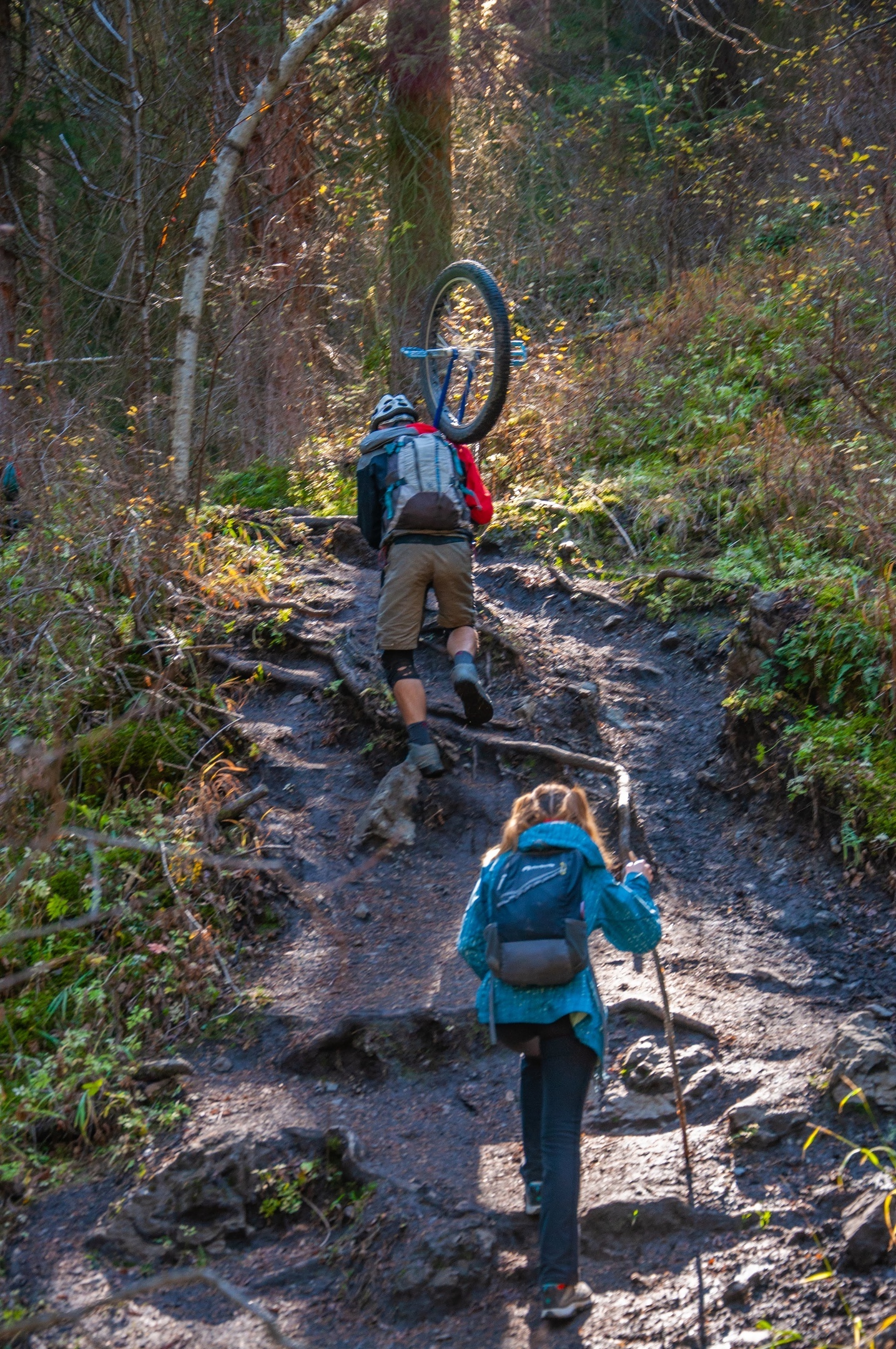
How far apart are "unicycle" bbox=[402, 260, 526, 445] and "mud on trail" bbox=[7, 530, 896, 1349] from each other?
6.43ft

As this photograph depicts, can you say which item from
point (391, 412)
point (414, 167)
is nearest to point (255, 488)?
point (414, 167)

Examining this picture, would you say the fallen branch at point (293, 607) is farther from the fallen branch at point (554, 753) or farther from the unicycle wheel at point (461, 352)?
the fallen branch at point (554, 753)

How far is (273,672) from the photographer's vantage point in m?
7.12

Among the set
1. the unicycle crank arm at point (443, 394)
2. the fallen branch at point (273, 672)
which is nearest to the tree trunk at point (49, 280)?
the unicycle crank arm at point (443, 394)

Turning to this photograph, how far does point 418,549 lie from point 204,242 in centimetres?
343

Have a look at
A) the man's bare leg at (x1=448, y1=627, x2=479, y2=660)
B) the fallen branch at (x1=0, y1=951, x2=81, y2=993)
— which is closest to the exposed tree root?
the fallen branch at (x1=0, y1=951, x2=81, y2=993)

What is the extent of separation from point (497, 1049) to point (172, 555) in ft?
13.1

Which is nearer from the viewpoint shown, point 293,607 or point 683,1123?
point 683,1123

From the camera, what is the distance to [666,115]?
13.9 meters

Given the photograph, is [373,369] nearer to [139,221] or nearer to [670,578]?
[139,221]

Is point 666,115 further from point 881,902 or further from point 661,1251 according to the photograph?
point 661,1251

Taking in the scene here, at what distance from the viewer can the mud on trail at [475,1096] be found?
357cm

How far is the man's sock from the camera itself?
5.86 meters

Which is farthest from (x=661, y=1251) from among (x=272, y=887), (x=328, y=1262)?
(x=272, y=887)
